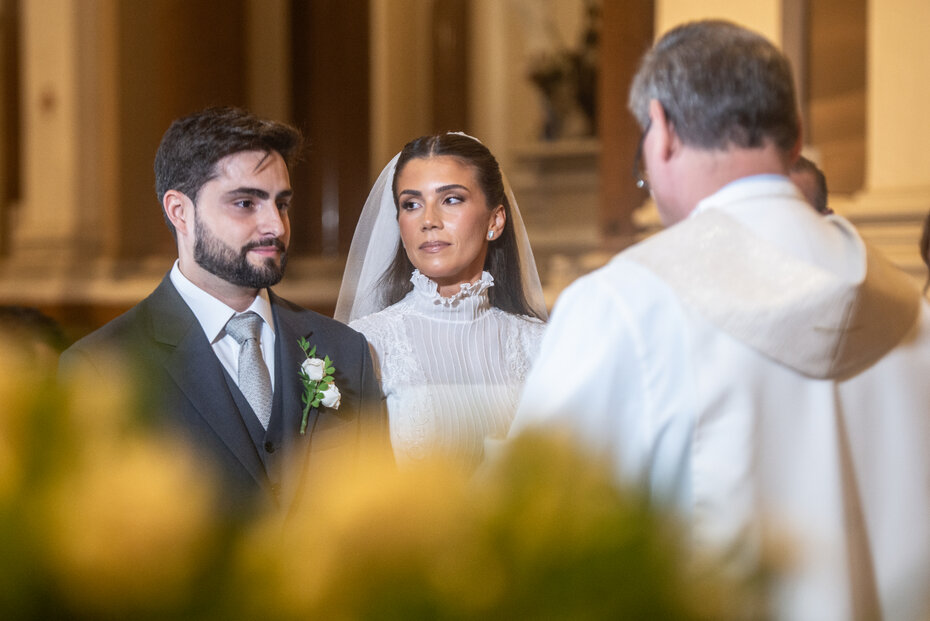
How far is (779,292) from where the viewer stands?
151 cm

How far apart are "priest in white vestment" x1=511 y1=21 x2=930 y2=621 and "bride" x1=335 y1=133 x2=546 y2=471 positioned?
111 cm

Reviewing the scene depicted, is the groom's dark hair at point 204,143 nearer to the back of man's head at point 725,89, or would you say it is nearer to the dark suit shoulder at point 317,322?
the dark suit shoulder at point 317,322

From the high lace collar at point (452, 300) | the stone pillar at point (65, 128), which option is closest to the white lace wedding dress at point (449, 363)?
the high lace collar at point (452, 300)

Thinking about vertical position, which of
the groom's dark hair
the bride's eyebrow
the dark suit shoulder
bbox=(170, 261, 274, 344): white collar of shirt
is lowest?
the dark suit shoulder

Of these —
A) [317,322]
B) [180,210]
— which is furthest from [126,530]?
[317,322]

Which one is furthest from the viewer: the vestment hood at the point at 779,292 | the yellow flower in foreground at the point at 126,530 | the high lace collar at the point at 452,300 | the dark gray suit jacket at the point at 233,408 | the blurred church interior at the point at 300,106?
the blurred church interior at the point at 300,106

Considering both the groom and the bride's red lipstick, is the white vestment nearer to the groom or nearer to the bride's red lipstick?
the groom

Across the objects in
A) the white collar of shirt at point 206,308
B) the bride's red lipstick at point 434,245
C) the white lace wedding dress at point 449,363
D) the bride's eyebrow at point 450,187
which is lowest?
the white lace wedding dress at point 449,363

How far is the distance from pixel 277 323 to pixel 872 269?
4.67 feet

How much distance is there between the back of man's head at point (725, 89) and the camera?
5.32 feet

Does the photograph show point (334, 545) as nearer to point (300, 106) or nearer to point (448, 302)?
point (448, 302)

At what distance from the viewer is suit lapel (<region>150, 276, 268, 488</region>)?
216 cm

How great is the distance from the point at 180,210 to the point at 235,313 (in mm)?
288

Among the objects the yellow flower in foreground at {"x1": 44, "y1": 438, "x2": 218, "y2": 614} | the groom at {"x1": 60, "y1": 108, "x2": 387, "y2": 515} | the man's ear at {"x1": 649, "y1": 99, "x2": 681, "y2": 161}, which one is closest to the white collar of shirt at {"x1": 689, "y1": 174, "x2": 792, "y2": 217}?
the man's ear at {"x1": 649, "y1": 99, "x2": 681, "y2": 161}
